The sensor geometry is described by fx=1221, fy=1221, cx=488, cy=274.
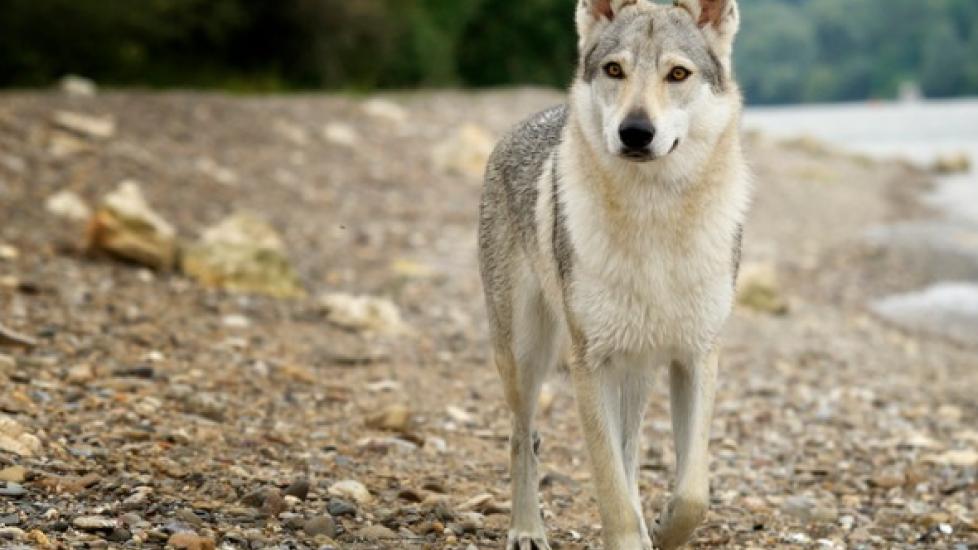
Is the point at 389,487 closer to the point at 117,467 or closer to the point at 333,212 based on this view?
the point at 117,467

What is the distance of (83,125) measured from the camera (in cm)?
1628

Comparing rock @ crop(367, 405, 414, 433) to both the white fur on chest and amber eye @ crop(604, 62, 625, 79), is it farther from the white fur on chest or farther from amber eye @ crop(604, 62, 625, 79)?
amber eye @ crop(604, 62, 625, 79)

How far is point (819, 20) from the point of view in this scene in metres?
88.2

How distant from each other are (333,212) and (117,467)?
36.4 feet

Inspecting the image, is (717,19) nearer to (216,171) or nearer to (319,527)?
(319,527)

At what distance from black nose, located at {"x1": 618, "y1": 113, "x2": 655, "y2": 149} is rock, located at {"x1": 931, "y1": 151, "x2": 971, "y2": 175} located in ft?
123

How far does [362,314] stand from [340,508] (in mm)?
5069

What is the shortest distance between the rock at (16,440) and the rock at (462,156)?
15.0 metres

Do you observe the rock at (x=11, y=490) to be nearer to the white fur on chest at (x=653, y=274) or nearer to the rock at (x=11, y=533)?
the rock at (x=11, y=533)

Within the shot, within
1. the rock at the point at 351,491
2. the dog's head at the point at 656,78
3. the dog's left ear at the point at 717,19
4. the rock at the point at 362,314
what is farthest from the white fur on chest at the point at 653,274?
the rock at the point at 362,314

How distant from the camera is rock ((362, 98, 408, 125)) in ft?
79.7

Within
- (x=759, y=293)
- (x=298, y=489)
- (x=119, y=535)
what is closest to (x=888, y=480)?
(x=298, y=489)

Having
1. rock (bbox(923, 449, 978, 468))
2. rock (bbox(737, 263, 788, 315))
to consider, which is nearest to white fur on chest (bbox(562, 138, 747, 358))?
rock (bbox(923, 449, 978, 468))

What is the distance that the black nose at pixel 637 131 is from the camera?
4578 millimetres
